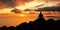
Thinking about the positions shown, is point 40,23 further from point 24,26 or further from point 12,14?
point 12,14

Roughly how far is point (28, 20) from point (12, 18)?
1.07 feet

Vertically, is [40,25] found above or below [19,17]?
below

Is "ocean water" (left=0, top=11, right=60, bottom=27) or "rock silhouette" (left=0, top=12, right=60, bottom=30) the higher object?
"ocean water" (left=0, top=11, right=60, bottom=27)

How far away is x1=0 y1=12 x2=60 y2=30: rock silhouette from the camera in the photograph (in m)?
3.51

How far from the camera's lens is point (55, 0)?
3.63 m

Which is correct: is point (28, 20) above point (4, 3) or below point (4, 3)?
below

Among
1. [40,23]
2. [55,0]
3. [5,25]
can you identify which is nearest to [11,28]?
[5,25]

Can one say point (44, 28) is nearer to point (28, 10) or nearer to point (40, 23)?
point (40, 23)

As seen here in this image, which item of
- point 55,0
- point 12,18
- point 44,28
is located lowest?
point 44,28

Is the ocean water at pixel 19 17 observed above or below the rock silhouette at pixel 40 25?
above

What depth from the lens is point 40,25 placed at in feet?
11.6

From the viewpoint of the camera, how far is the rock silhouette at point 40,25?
138 inches

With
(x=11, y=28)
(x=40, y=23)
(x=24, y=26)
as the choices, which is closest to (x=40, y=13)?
(x=40, y=23)

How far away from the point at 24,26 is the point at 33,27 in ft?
0.61
